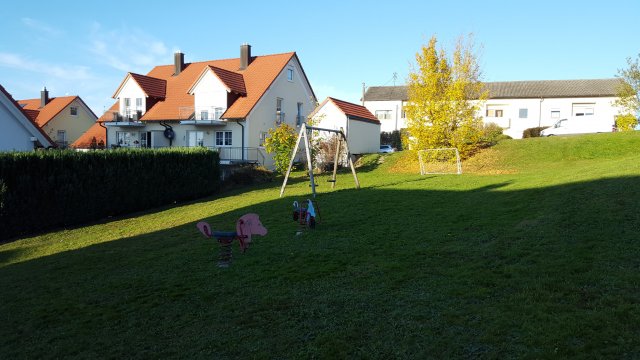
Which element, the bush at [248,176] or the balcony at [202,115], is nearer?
the bush at [248,176]

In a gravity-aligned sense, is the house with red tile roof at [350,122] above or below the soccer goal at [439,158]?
above

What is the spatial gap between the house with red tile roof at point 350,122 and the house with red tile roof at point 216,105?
13.3ft

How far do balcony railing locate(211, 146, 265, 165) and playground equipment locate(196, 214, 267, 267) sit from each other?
20471mm

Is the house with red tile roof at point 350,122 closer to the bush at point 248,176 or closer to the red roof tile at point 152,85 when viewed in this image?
the bush at point 248,176

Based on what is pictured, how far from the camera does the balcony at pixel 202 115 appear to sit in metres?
30.0

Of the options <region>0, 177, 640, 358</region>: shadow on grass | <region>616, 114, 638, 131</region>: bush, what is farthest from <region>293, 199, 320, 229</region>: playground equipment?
<region>616, 114, 638, 131</region>: bush

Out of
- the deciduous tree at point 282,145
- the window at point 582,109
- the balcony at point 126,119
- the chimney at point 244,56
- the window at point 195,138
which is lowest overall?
the deciduous tree at point 282,145

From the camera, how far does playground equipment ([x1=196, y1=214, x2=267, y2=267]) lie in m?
7.79

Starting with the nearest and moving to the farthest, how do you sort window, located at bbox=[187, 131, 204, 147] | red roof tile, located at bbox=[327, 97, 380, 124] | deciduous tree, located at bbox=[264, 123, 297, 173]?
deciduous tree, located at bbox=[264, 123, 297, 173]
red roof tile, located at bbox=[327, 97, 380, 124]
window, located at bbox=[187, 131, 204, 147]

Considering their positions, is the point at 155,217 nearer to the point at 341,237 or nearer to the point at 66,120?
the point at 341,237

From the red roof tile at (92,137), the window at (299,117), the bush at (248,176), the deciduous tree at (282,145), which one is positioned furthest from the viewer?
the red roof tile at (92,137)

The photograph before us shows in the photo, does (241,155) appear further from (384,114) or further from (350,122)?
(384,114)

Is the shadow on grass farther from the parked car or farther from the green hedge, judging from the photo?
the parked car

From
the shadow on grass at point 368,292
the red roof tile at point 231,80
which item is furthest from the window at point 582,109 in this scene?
the shadow on grass at point 368,292
